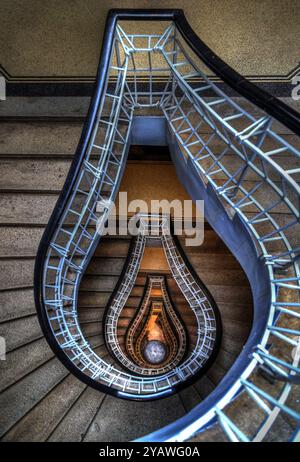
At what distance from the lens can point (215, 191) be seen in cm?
296

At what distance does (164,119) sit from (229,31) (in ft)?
6.66

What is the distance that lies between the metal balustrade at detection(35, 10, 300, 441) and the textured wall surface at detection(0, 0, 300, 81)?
2.11ft

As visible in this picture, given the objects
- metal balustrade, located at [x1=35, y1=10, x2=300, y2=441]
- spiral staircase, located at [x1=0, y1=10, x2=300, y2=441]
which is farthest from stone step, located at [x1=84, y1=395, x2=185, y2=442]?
metal balustrade, located at [x1=35, y1=10, x2=300, y2=441]

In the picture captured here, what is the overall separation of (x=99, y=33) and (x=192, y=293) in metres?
4.17

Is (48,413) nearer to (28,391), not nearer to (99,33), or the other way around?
(28,391)

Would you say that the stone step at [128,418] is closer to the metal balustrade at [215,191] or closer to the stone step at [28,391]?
the metal balustrade at [215,191]

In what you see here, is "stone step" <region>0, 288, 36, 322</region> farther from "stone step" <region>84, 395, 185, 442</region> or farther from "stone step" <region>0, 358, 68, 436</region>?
"stone step" <region>84, 395, 185, 442</region>

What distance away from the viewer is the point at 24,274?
355cm

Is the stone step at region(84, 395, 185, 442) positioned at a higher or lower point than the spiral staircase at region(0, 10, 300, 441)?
lower

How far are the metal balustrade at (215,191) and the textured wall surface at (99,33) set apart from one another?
643mm

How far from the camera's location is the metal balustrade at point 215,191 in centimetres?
195

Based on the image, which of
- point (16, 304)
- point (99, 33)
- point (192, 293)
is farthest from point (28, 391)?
point (99, 33)

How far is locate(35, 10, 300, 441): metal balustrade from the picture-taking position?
1.95 meters
